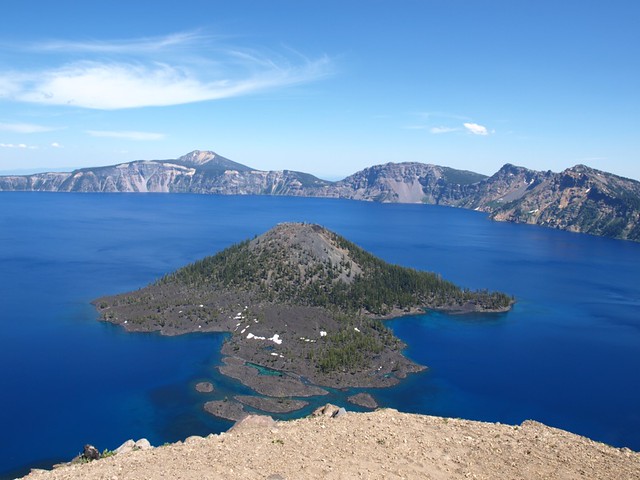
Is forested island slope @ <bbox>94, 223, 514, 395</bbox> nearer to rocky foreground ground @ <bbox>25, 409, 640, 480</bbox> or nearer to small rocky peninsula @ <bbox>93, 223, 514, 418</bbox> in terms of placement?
small rocky peninsula @ <bbox>93, 223, 514, 418</bbox>

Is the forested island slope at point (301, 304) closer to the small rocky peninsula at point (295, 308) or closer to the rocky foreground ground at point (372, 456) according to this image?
the small rocky peninsula at point (295, 308)

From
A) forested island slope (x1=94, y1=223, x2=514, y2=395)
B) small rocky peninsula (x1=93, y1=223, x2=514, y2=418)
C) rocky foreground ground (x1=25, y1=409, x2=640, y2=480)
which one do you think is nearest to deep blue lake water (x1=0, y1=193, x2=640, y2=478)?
small rocky peninsula (x1=93, y1=223, x2=514, y2=418)

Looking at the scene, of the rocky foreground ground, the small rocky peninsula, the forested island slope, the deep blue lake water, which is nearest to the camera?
the rocky foreground ground

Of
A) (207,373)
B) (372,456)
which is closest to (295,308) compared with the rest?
(207,373)

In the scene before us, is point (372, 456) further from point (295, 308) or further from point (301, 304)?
point (301, 304)

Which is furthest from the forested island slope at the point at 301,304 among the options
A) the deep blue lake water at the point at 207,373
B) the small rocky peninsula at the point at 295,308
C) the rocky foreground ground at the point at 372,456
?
the rocky foreground ground at the point at 372,456

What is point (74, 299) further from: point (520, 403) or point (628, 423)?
point (628, 423)
